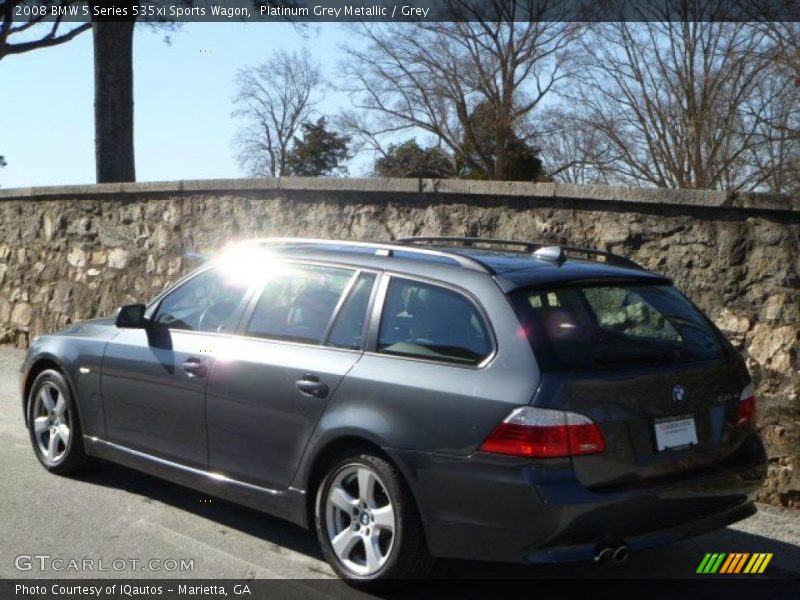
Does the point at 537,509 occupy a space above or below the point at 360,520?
above

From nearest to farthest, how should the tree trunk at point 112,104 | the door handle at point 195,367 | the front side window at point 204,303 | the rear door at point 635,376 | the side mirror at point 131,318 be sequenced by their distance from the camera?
the rear door at point 635,376 < the door handle at point 195,367 < the front side window at point 204,303 < the side mirror at point 131,318 < the tree trunk at point 112,104

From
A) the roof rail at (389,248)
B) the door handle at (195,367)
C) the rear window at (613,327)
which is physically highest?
the roof rail at (389,248)

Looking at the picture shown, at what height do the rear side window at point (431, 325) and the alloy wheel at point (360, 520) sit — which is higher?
the rear side window at point (431, 325)

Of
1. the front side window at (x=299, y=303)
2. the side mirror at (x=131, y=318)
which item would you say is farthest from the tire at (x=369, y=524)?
the side mirror at (x=131, y=318)

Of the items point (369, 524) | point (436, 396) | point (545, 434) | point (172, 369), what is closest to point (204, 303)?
point (172, 369)

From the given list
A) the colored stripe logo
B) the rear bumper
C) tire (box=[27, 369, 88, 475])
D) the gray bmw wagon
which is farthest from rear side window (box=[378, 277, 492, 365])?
tire (box=[27, 369, 88, 475])

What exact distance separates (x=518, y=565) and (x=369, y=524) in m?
0.98

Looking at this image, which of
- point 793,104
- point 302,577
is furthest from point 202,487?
point 793,104

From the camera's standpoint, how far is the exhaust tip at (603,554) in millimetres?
4195

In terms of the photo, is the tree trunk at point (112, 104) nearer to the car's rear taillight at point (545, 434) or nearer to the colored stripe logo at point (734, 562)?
the colored stripe logo at point (734, 562)

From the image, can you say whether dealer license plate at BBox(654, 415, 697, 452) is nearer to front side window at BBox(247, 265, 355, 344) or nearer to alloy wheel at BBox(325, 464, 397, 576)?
alloy wheel at BBox(325, 464, 397, 576)

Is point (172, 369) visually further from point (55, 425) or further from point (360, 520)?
point (360, 520)

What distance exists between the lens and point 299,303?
536 centimetres

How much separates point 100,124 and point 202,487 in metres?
9.91
